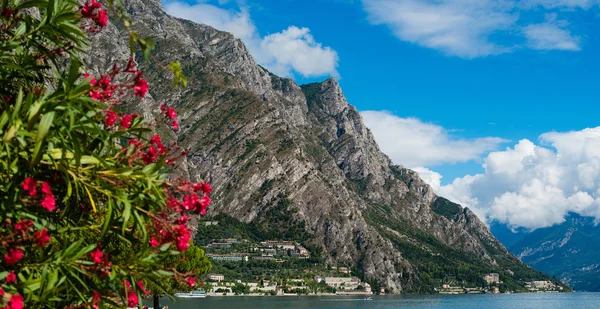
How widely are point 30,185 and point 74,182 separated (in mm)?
436

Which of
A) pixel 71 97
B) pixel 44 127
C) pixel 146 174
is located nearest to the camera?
pixel 44 127

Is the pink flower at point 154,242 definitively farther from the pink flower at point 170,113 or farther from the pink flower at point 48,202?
the pink flower at point 170,113

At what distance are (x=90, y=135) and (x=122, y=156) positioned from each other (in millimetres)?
419

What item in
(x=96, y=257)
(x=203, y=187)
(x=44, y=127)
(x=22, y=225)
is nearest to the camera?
(x=44, y=127)

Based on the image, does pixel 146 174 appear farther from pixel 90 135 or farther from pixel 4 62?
pixel 4 62

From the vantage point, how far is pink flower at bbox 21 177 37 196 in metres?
5.32

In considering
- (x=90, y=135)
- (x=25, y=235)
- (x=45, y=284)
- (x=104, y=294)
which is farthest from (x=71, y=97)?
(x=104, y=294)

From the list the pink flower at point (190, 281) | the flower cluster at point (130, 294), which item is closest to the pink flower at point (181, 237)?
the pink flower at point (190, 281)

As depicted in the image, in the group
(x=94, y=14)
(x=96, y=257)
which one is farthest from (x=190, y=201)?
(x=94, y=14)

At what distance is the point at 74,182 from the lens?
5691mm

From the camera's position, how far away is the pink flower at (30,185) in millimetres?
5324

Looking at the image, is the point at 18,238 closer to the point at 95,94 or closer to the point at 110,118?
the point at 110,118

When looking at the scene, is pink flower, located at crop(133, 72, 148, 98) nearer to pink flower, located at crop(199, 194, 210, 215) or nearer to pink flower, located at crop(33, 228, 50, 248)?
pink flower, located at crop(199, 194, 210, 215)

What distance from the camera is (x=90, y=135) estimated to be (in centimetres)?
631
